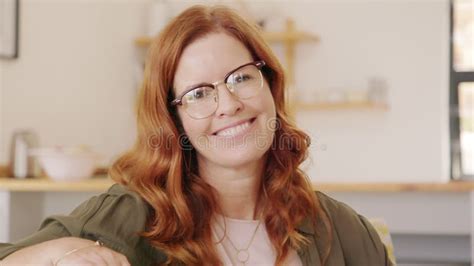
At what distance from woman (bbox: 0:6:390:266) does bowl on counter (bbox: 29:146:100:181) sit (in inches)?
56.9

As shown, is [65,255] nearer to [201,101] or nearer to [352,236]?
[201,101]

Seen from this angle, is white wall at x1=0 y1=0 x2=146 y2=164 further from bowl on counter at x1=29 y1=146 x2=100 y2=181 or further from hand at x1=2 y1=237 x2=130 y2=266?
hand at x1=2 y1=237 x2=130 y2=266

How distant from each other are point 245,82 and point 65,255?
16.4 inches

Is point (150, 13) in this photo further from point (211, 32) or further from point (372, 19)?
point (211, 32)

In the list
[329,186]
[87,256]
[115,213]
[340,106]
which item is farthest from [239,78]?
[340,106]

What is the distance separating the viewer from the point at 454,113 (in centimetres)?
384

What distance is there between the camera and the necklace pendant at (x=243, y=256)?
3.61ft

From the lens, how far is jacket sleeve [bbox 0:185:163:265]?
0.94 meters

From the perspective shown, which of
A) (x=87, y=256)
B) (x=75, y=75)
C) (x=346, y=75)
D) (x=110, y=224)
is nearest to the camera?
(x=87, y=256)

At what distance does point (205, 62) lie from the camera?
3.48 ft

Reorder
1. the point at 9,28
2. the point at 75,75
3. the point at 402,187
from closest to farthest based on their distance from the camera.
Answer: the point at 402,187, the point at 9,28, the point at 75,75

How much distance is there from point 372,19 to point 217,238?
3.04m

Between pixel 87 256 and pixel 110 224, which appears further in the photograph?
pixel 110 224

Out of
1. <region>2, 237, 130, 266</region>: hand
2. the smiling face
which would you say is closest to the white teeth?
the smiling face
